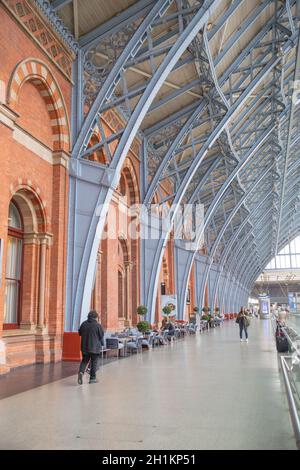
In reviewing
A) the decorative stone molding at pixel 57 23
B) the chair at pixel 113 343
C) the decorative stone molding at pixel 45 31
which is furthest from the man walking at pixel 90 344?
the decorative stone molding at pixel 57 23

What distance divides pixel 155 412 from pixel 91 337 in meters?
2.55

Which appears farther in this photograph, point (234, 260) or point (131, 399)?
point (234, 260)

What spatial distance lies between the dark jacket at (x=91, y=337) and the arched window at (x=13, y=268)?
3.37m

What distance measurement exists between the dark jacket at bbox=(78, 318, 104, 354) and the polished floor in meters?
0.63

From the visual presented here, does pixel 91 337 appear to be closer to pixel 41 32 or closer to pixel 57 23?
pixel 41 32

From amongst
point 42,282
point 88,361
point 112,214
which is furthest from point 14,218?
point 112,214

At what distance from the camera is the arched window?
1048 cm

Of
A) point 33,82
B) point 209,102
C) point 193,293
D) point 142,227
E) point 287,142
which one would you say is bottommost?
point 193,293

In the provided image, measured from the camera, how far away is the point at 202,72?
50.3 feet

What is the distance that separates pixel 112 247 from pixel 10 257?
520cm

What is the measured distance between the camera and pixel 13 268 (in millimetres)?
10703

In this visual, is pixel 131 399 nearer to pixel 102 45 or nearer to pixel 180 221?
pixel 102 45

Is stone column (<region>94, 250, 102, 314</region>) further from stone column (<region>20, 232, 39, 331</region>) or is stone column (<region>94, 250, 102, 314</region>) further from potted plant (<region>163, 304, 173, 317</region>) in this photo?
potted plant (<region>163, 304, 173, 317</region>)

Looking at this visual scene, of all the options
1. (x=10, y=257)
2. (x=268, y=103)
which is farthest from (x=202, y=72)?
(x=10, y=257)
